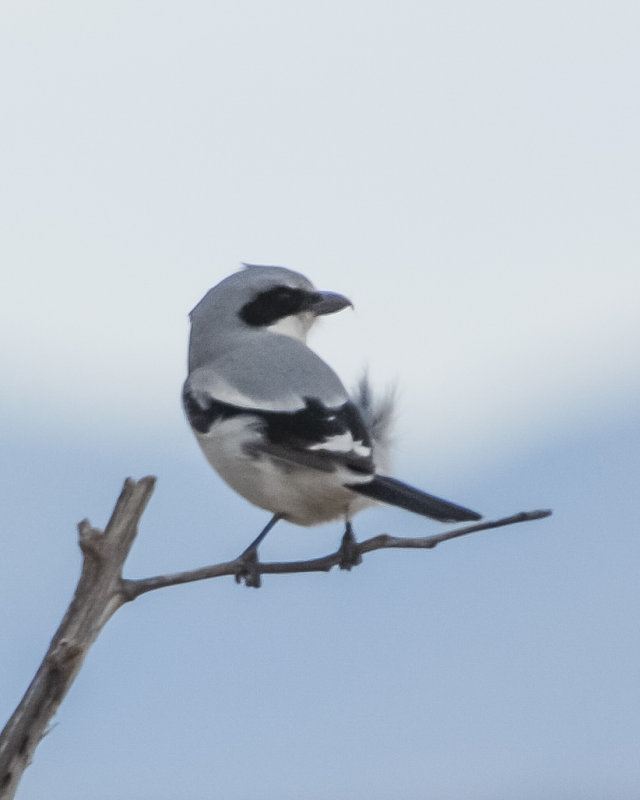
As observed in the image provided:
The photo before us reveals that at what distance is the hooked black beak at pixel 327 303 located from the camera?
361 cm

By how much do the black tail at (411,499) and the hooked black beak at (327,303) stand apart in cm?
102

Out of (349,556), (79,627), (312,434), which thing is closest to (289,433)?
(312,434)

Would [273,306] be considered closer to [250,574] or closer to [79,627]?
[250,574]

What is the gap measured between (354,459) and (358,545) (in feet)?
0.70

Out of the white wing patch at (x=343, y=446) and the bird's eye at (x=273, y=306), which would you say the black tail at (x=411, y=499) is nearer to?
the white wing patch at (x=343, y=446)

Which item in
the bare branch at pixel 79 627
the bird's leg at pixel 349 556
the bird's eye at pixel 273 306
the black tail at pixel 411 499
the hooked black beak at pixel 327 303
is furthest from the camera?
the hooked black beak at pixel 327 303

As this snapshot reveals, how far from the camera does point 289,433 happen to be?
277cm

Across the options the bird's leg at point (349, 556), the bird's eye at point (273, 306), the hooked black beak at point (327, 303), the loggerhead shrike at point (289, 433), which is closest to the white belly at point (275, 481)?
the loggerhead shrike at point (289, 433)

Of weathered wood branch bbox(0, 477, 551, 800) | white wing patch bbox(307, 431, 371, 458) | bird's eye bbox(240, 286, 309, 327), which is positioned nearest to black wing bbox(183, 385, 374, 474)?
white wing patch bbox(307, 431, 371, 458)

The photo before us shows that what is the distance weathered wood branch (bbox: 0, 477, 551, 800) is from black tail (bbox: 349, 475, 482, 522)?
0.19m

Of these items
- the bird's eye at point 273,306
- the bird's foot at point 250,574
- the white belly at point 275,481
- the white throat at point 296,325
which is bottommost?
the bird's foot at point 250,574

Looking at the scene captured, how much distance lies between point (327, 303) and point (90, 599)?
1821 millimetres

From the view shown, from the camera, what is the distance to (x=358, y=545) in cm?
262

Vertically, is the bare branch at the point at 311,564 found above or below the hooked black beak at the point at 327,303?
below
